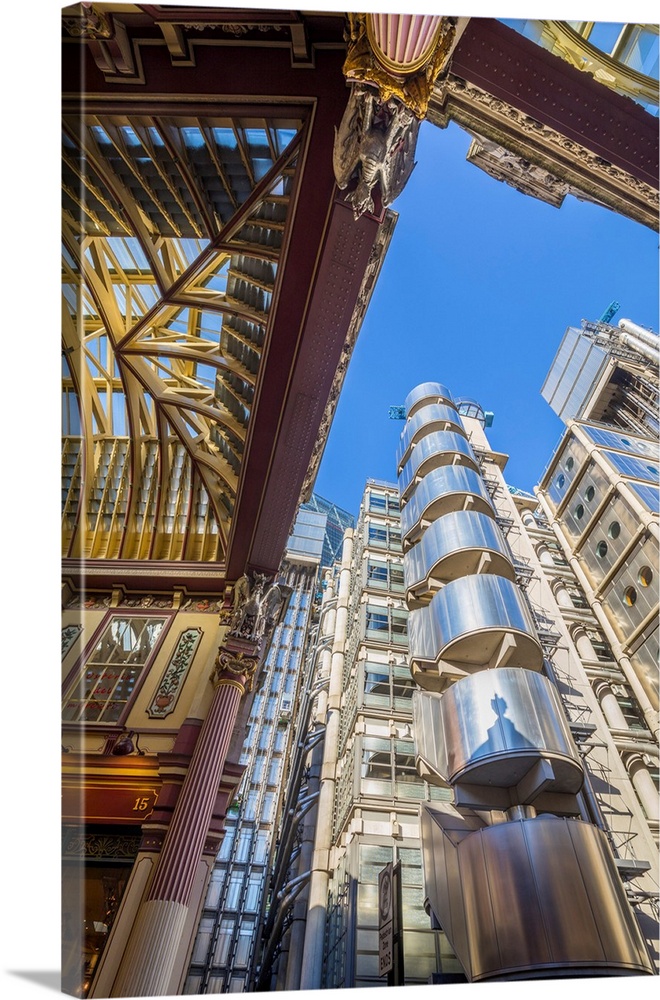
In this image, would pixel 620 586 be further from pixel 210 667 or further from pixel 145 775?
pixel 145 775

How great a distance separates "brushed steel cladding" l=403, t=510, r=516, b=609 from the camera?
17.2 m

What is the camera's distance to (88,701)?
9.55 m

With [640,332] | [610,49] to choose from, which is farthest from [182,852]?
[640,332]

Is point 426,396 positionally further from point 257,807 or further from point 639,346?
point 257,807

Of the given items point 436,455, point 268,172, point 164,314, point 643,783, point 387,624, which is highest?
point 436,455

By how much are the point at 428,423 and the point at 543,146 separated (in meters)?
18.7

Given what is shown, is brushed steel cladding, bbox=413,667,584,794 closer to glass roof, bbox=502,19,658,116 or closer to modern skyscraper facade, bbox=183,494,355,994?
modern skyscraper facade, bbox=183,494,355,994

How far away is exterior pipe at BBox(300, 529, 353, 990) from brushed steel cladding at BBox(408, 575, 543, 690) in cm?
692

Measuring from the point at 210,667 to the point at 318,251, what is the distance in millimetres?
7342

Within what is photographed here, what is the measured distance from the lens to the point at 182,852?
23.9ft

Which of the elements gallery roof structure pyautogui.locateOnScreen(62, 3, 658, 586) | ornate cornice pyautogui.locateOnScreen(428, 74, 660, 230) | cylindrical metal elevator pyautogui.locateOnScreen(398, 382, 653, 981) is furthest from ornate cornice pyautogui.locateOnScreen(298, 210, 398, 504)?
cylindrical metal elevator pyautogui.locateOnScreen(398, 382, 653, 981)

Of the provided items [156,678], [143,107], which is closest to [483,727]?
[156,678]

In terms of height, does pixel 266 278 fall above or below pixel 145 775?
above

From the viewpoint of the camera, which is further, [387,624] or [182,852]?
[387,624]
